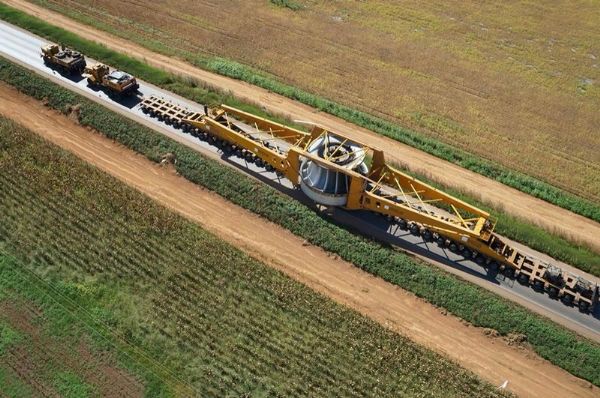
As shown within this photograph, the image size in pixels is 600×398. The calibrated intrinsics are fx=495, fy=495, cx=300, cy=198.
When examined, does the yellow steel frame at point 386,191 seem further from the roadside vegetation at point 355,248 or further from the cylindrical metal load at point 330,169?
the roadside vegetation at point 355,248

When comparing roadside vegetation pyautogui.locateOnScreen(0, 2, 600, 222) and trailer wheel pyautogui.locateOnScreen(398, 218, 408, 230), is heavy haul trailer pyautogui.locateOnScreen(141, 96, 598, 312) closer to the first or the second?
trailer wheel pyautogui.locateOnScreen(398, 218, 408, 230)

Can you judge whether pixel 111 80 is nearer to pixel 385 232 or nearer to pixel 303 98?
pixel 303 98

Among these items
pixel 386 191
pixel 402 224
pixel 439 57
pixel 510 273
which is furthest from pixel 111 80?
pixel 510 273

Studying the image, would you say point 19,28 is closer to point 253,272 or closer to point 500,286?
point 253,272

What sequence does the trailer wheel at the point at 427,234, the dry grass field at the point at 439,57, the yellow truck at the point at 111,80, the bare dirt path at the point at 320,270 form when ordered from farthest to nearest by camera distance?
1. the dry grass field at the point at 439,57
2. the yellow truck at the point at 111,80
3. the trailer wheel at the point at 427,234
4. the bare dirt path at the point at 320,270

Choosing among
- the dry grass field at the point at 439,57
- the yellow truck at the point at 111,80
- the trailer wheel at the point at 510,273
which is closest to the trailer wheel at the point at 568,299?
the trailer wheel at the point at 510,273
